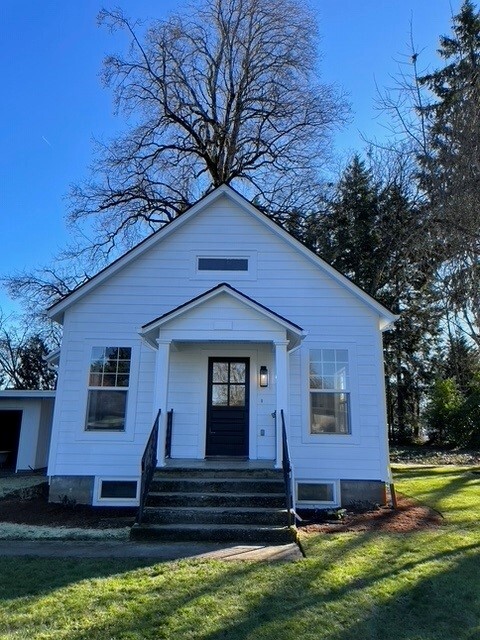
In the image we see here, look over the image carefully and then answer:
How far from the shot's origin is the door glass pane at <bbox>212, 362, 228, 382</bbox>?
10.0 m

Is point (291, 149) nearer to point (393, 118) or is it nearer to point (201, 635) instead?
point (393, 118)

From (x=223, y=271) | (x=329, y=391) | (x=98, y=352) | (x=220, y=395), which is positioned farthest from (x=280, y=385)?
(x=98, y=352)

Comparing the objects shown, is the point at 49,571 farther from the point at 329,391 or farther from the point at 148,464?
the point at 329,391

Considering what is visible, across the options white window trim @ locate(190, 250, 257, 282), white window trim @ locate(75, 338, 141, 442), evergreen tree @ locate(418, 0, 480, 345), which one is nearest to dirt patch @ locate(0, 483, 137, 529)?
white window trim @ locate(75, 338, 141, 442)

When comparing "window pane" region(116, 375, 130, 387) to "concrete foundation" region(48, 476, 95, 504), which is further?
"window pane" region(116, 375, 130, 387)

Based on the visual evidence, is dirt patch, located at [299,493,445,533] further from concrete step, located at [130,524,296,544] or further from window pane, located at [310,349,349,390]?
window pane, located at [310,349,349,390]

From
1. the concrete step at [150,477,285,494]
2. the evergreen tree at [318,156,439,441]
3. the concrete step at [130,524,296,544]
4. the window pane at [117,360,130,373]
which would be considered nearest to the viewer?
the concrete step at [130,524,296,544]

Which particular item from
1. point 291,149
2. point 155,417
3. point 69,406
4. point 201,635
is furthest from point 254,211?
point 291,149

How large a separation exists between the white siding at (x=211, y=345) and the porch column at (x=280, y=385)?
35 centimetres

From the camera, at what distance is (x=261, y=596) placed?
4.52m

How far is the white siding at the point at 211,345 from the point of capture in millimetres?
9484

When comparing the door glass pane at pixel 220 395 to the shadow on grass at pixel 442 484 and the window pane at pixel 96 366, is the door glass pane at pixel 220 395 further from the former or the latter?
the shadow on grass at pixel 442 484

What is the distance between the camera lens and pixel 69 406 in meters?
9.71

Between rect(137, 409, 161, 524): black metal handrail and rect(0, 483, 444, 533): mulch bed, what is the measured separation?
103 cm
